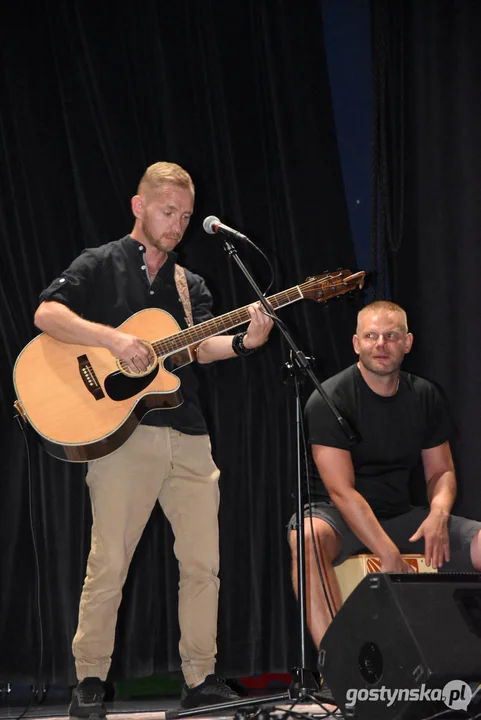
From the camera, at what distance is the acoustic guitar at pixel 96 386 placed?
9.62ft

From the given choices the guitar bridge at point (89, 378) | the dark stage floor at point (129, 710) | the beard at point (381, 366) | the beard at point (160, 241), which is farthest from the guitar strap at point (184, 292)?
the dark stage floor at point (129, 710)

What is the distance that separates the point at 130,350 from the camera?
9.70 feet

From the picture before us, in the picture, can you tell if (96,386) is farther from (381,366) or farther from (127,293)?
(381,366)

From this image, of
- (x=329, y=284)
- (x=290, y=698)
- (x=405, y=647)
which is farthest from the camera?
(x=329, y=284)

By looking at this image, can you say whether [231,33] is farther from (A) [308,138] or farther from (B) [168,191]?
(B) [168,191]

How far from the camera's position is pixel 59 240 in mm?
3834

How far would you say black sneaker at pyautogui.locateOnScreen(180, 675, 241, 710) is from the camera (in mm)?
2946

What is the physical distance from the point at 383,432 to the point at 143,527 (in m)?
1.09

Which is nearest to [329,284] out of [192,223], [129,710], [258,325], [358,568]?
[258,325]

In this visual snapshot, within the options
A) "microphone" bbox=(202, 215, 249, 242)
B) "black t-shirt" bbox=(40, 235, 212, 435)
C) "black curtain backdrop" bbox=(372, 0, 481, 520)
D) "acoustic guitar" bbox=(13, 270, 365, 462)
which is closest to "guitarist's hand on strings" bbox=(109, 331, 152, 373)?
"acoustic guitar" bbox=(13, 270, 365, 462)

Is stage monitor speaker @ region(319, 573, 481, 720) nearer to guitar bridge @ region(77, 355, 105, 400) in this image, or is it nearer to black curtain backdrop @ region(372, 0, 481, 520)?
guitar bridge @ region(77, 355, 105, 400)

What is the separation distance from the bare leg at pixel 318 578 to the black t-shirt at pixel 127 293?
585 mm

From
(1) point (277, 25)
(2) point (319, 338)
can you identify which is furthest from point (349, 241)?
(1) point (277, 25)

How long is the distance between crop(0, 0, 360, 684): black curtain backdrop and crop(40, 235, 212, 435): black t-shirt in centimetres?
67
